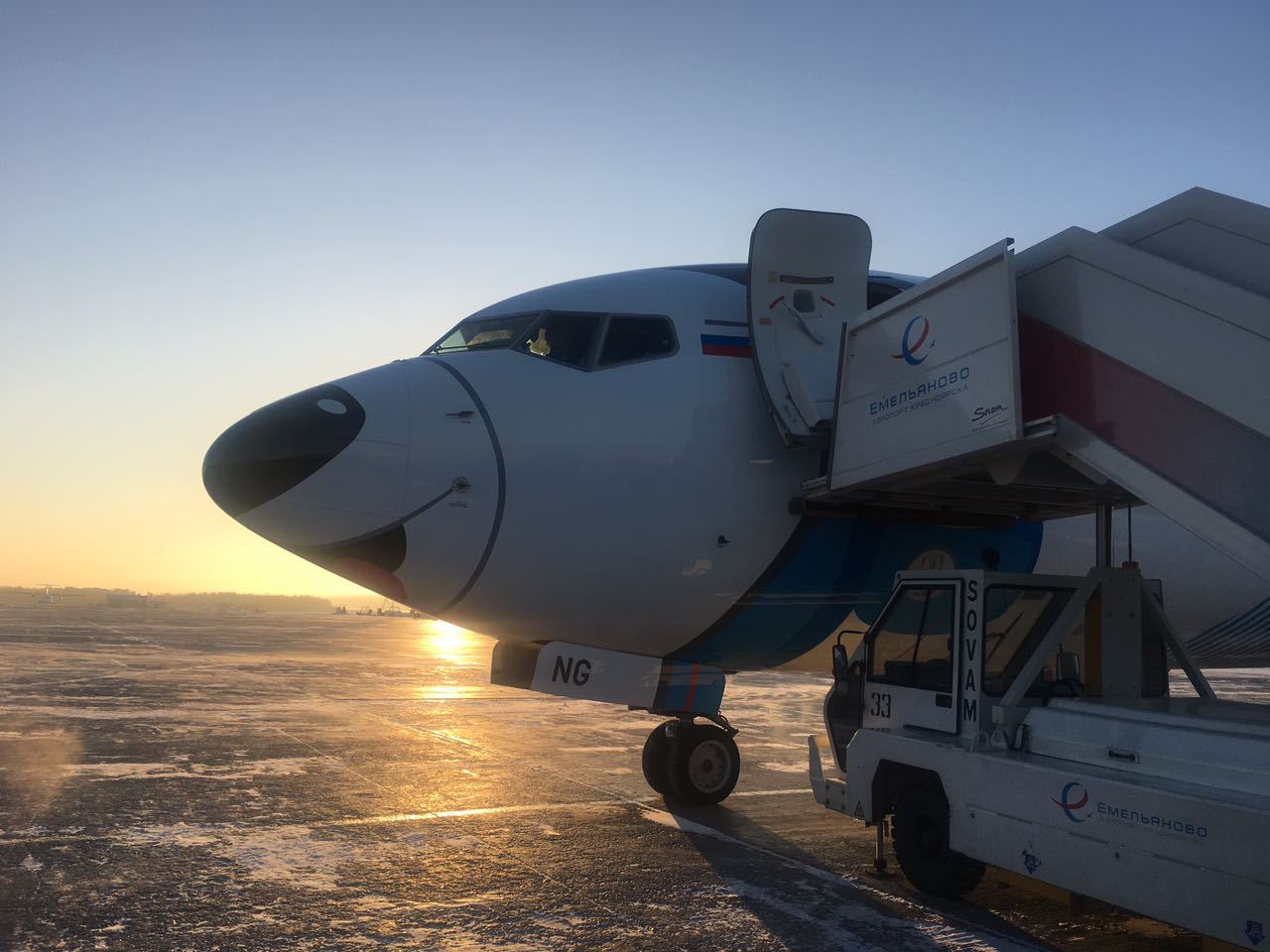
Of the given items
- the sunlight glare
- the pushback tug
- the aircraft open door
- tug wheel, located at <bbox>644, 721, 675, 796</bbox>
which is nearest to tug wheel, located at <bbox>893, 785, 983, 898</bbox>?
the pushback tug

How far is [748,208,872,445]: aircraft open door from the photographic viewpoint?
A: 845 cm

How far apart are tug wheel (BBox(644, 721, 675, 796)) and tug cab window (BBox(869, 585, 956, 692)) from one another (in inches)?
129

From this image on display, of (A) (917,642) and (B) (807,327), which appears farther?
(B) (807,327)

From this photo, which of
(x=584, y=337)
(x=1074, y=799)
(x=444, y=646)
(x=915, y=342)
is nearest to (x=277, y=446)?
(x=584, y=337)

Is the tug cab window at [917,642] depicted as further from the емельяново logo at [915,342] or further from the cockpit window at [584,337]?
the cockpit window at [584,337]

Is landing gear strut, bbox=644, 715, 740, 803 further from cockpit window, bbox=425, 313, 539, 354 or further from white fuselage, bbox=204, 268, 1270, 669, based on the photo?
cockpit window, bbox=425, 313, 539, 354

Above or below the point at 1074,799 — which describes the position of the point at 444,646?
above

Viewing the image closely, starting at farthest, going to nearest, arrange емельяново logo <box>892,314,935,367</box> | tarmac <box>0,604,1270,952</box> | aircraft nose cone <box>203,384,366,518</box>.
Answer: aircraft nose cone <box>203,384,366,518</box> → емельяново logo <box>892,314,935,367</box> → tarmac <box>0,604,1270,952</box>

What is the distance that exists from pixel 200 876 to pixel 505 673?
9.13ft

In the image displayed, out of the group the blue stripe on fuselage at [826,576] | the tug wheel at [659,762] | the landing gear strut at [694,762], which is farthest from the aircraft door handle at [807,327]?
the tug wheel at [659,762]

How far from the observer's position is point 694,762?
34.7ft

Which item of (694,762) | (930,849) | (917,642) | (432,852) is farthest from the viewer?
(694,762)

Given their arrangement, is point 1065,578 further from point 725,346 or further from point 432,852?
point 432,852

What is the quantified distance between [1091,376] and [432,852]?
19.1ft
